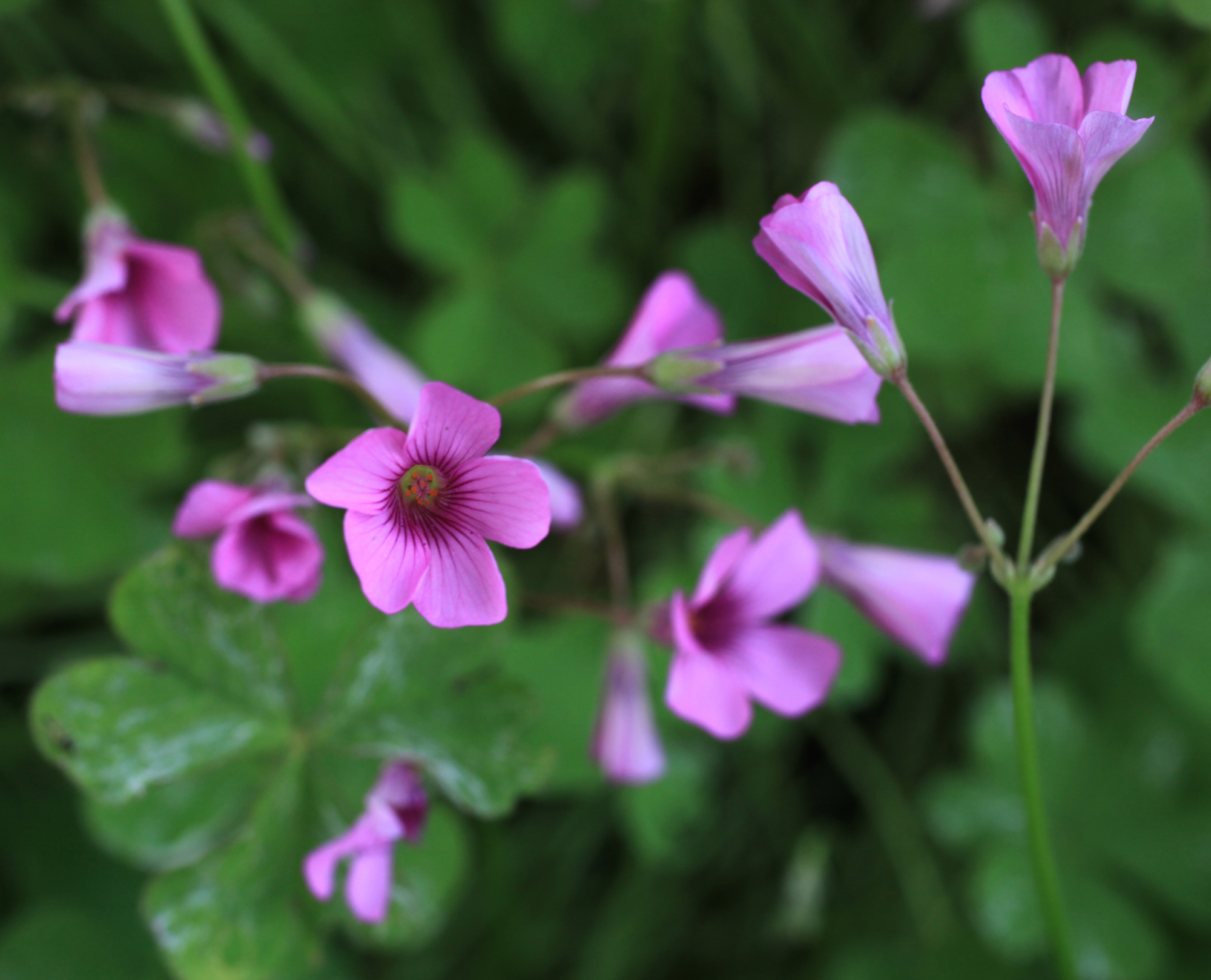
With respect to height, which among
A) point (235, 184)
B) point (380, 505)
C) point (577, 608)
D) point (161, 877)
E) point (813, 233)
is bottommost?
point (161, 877)

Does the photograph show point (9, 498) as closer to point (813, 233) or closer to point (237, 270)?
point (237, 270)

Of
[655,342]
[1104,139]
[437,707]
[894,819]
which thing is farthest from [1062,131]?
[894,819]

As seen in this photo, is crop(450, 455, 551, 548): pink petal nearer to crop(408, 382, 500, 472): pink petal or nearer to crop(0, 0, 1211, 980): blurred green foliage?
crop(408, 382, 500, 472): pink petal

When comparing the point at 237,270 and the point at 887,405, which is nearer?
the point at 237,270

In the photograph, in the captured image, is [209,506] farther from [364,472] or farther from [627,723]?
[627,723]

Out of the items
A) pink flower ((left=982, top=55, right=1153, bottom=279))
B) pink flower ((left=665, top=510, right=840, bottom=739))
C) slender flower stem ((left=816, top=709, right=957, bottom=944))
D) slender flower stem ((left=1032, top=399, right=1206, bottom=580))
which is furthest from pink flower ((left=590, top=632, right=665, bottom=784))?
slender flower stem ((left=816, top=709, right=957, bottom=944))

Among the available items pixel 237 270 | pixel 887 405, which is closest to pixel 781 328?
pixel 887 405
